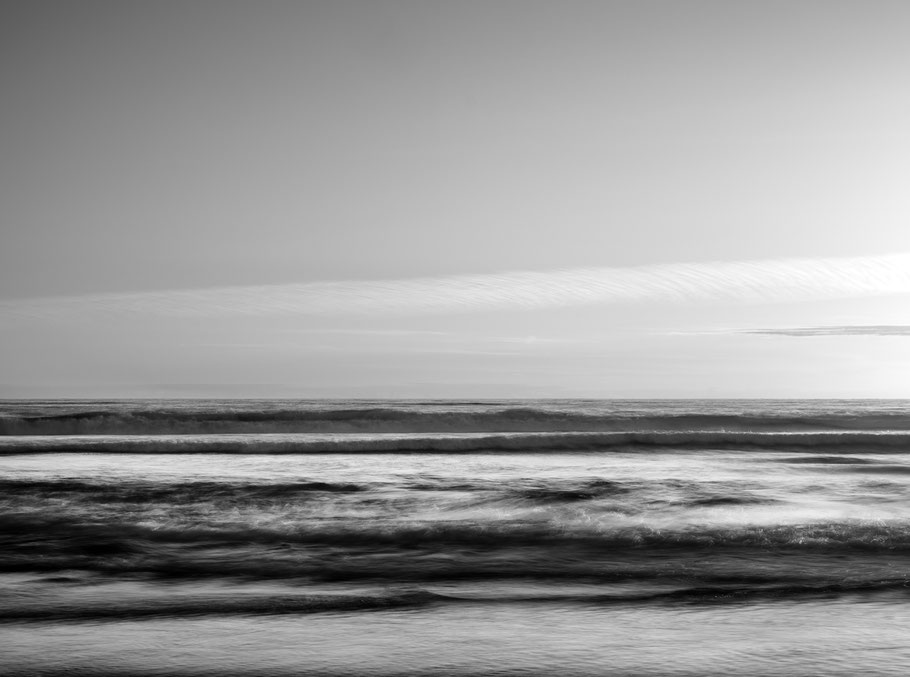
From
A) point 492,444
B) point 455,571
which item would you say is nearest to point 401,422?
point 492,444

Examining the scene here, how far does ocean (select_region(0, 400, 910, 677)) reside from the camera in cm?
481

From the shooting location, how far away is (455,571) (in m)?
7.46

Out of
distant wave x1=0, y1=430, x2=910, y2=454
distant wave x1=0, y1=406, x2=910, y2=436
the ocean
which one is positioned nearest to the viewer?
the ocean

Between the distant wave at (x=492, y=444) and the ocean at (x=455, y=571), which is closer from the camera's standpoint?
the ocean at (x=455, y=571)

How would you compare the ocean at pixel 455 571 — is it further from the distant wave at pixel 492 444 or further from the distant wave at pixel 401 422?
the distant wave at pixel 401 422

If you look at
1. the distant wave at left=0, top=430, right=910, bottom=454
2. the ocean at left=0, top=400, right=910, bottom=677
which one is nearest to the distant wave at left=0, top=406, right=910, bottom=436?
the distant wave at left=0, top=430, right=910, bottom=454

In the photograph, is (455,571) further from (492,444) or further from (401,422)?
(401,422)

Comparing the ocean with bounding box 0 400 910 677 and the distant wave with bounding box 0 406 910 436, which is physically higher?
the ocean with bounding box 0 400 910 677

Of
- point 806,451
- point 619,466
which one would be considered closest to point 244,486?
point 619,466

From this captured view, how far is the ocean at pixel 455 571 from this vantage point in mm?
4809

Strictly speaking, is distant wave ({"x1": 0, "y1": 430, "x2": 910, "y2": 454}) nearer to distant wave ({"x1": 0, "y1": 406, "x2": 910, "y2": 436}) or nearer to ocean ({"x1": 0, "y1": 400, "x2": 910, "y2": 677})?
ocean ({"x1": 0, "y1": 400, "x2": 910, "y2": 677})

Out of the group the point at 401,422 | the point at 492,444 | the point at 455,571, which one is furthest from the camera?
the point at 401,422

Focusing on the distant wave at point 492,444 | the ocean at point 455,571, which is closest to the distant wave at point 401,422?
the distant wave at point 492,444

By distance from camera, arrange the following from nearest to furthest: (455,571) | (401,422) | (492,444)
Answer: (455,571) < (492,444) < (401,422)
